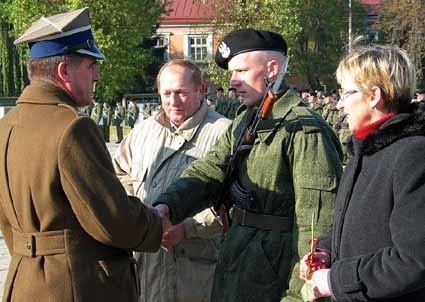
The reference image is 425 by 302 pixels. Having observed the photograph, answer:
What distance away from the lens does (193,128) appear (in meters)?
4.98

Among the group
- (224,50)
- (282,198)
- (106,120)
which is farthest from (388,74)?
(106,120)

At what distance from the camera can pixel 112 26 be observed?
41.5 meters

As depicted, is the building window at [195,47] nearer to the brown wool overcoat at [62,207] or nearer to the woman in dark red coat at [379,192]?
the brown wool overcoat at [62,207]

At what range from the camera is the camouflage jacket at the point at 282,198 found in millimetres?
3633

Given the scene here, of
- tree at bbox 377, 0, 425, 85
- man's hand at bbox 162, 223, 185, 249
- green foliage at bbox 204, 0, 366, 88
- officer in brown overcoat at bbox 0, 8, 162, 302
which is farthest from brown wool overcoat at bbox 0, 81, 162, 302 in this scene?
green foliage at bbox 204, 0, 366, 88

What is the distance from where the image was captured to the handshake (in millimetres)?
4133

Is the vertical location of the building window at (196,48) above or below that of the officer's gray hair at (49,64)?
below

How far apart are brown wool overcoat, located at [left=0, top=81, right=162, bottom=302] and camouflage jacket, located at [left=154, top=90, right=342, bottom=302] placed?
577 millimetres

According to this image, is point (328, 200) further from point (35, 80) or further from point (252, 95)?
point (35, 80)

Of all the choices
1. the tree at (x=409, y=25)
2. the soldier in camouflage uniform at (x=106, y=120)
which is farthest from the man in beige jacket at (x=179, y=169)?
the tree at (x=409, y=25)

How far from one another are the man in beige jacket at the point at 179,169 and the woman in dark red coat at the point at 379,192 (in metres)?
1.69

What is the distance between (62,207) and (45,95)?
0.47 m

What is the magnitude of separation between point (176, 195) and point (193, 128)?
0.83 metres

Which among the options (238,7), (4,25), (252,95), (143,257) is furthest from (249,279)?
(4,25)
